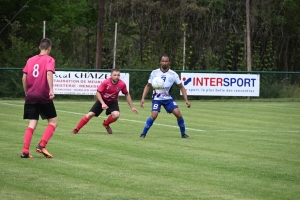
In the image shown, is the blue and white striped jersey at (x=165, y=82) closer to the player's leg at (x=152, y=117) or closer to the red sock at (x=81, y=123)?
the player's leg at (x=152, y=117)

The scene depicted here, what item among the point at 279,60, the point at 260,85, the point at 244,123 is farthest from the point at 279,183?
the point at 279,60

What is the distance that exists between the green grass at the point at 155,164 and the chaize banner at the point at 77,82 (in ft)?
46.5

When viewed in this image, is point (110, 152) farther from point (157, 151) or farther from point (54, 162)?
point (54, 162)

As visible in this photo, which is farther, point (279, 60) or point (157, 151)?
point (279, 60)

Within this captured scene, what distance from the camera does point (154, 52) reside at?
5325cm

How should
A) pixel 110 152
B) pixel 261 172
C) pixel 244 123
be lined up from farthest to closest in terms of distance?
pixel 244 123, pixel 110 152, pixel 261 172

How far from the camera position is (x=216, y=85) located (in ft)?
120

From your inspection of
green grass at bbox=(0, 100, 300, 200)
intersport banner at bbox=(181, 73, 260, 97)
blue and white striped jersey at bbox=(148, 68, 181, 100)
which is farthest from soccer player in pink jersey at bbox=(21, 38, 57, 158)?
intersport banner at bbox=(181, 73, 260, 97)

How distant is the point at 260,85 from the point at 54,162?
27327 millimetres

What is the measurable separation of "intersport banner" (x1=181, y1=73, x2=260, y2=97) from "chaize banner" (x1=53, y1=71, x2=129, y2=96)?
13.5ft

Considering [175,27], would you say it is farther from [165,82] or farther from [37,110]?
[37,110]

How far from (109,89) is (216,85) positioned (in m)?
19.9

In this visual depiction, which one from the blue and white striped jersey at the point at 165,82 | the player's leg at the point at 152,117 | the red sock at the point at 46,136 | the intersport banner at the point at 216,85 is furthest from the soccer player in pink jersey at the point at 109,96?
the intersport banner at the point at 216,85

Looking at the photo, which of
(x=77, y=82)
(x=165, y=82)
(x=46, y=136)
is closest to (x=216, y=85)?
(x=77, y=82)
